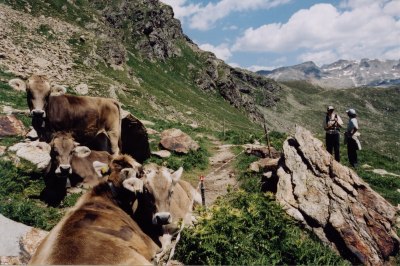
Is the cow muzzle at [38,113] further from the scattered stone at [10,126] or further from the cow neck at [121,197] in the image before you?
the cow neck at [121,197]

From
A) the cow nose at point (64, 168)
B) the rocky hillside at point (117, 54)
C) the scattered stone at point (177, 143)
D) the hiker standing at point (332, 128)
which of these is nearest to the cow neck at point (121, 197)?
the cow nose at point (64, 168)

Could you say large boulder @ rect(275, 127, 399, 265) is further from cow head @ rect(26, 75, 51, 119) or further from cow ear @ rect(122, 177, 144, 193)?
cow head @ rect(26, 75, 51, 119)

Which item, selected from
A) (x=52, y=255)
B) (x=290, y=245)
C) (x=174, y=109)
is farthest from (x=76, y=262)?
(x=174, y=109)

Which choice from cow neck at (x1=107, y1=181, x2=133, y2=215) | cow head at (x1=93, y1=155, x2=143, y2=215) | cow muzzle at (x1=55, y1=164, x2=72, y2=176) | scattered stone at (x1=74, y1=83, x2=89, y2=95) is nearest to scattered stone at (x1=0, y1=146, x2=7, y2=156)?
cow muzzle at (x1=55, y1=164, x2=72, y2=176)

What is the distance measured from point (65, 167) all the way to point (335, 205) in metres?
8.05

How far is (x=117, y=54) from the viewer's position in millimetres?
73312

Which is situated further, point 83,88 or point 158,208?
point 83,88

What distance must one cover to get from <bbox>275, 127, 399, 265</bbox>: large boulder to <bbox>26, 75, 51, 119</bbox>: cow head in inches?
325

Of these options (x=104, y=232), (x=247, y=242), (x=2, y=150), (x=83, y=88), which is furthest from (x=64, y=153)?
(x=83, y=88)

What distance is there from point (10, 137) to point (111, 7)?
91381mm

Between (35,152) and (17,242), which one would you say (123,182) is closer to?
(17,242)

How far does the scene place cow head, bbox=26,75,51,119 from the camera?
1294 cm

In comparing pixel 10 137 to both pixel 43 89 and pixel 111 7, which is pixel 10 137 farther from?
pixel 111 7

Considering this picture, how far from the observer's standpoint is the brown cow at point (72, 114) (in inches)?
517
